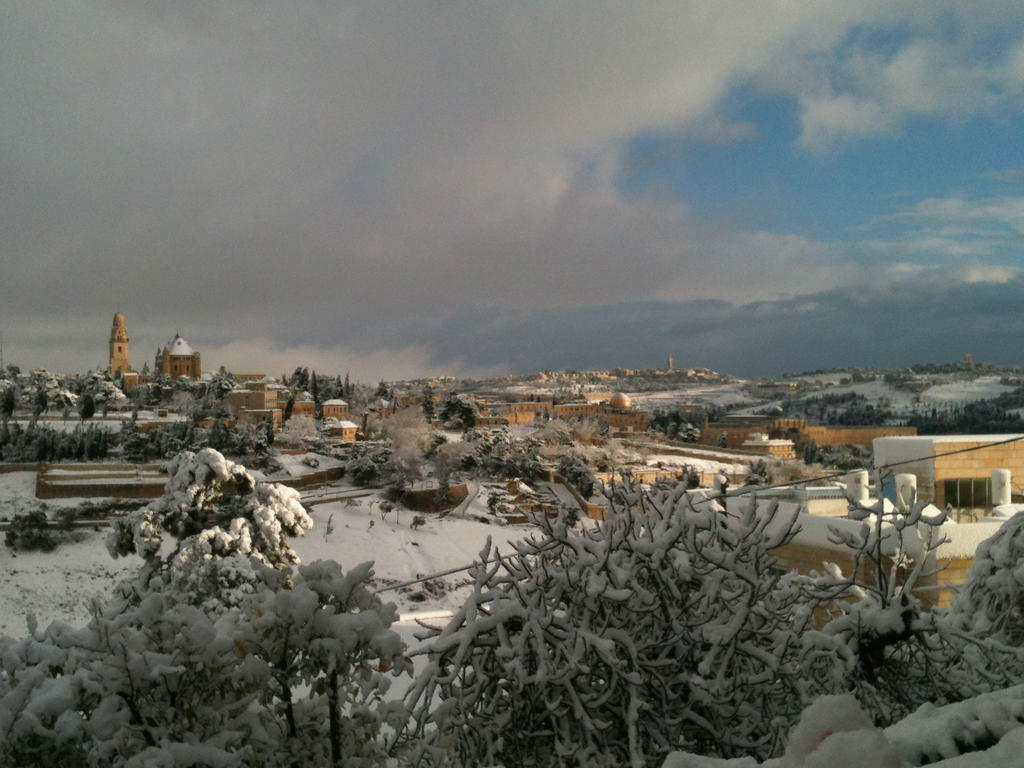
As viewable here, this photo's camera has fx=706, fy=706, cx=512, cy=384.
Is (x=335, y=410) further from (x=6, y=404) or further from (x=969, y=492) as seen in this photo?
(x=969, y=492)

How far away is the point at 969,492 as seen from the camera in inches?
267

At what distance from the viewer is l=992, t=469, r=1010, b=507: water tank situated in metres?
6.39

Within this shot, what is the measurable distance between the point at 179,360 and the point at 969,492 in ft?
212

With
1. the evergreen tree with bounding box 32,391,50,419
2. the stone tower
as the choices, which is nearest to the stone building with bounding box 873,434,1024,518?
the evergreen tree with bounding box 32,391,50,419

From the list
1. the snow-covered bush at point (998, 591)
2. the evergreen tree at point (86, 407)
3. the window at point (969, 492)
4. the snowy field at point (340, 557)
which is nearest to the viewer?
the snow-covered bush at point (998, 591)

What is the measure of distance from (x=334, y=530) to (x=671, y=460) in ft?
66.2

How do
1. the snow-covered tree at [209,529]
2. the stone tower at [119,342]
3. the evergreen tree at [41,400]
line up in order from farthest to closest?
the stone tower at [119,342] < the evergreen tree at [41,400] < the snow-covered tree at [209,529]

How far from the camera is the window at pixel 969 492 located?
6680mm

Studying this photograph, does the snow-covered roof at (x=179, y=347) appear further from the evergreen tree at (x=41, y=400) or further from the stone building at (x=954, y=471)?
the stone building at (x=954, y=471)

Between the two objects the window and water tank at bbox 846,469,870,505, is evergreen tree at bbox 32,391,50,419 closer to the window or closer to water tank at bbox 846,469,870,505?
water tank at bbox 846,469,870,505

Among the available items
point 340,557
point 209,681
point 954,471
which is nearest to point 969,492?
point 954,471

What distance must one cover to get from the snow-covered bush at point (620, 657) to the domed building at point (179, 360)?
6421 cm

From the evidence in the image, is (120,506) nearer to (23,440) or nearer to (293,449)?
(23,440)

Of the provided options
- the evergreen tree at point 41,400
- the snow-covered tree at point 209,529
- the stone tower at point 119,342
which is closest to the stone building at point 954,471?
the snow-covered tree at point 209,529
